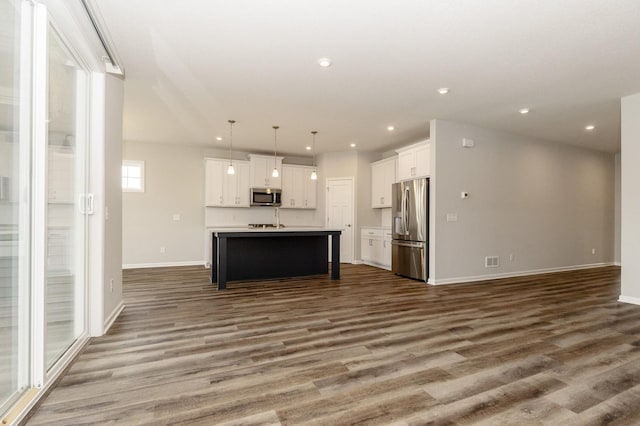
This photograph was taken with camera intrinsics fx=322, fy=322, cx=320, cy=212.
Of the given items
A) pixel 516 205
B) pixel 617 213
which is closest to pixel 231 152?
pixel 516 205

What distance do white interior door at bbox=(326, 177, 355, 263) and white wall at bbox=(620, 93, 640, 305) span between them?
4697 millimetres

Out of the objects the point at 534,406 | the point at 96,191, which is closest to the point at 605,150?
the point at 534,406

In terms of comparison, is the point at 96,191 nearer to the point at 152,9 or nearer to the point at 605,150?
the point at 152,9

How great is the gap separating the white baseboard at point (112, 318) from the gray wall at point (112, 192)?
0.04 meters

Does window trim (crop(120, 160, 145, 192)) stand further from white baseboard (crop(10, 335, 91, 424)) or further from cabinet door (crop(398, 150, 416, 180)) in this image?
cabinet door (crop(398, 150, 416, 180))

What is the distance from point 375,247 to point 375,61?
4.61 metres

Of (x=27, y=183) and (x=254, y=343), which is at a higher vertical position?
(x=27, y=183)

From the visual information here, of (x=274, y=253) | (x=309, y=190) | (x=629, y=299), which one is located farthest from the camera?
(x=309, y=190)

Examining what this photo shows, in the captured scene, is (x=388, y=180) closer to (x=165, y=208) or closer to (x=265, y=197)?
(x=265, y=197)

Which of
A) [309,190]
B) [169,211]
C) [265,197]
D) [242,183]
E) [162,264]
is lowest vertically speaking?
[162,264]

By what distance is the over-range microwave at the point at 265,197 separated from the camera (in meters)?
7.47

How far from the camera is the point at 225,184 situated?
7242 mm

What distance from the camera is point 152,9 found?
8.27ft

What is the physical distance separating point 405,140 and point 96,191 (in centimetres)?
558
